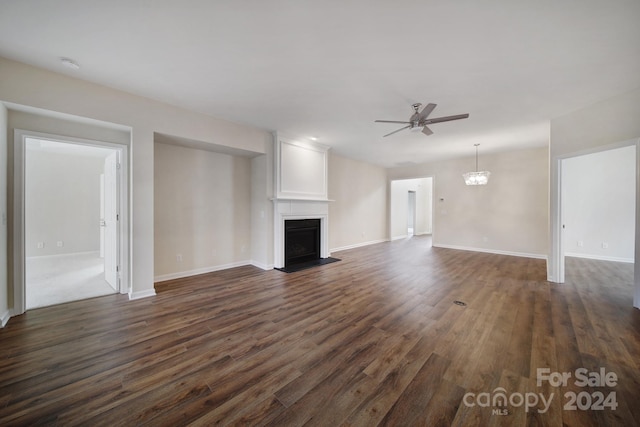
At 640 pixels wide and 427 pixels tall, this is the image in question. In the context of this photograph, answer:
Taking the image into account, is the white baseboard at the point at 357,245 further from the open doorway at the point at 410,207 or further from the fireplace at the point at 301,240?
the fireplace at the point at 301,240

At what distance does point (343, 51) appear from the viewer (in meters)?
2.22

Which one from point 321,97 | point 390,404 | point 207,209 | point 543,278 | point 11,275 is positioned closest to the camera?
point 390,404

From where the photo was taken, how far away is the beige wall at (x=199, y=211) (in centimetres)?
393

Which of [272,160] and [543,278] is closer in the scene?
[543,278]

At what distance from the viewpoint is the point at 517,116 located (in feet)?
12.3

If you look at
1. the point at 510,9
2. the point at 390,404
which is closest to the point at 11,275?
the point at 390,404

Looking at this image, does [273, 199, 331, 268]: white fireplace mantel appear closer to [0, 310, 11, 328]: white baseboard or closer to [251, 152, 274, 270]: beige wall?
[251, 152, 274, 270]: beige wall

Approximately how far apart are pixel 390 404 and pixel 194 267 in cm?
402

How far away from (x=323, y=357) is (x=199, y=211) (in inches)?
142

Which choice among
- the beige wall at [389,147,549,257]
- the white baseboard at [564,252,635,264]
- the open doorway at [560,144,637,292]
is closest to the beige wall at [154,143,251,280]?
the beige wall at [389,147,549,257]

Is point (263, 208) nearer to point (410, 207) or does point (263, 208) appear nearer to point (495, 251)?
point (495, 251)

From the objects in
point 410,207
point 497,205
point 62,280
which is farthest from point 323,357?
point 410,207

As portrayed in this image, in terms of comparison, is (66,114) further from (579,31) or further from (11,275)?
(579,31)

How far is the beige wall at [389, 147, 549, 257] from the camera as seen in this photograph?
5.69 metres
